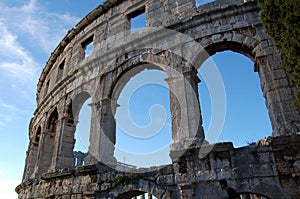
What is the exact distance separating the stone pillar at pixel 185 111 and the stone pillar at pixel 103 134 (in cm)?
194

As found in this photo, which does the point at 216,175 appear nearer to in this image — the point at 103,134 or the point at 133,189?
the point at 133,189

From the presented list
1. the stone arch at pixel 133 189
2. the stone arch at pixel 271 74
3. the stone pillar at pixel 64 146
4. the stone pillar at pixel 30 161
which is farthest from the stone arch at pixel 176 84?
the stone pillar at pixel 30 161

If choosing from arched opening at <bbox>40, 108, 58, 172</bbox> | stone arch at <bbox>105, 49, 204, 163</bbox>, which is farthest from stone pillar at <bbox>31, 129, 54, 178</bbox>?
stone arch at <bbox>105, 49, 204, 163</bbox>

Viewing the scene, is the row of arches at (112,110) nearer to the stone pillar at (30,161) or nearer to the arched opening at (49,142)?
the arched opening at (49,142)

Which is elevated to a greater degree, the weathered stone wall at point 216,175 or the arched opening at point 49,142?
the arched opening at point 49,142

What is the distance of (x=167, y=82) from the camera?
6668 mm

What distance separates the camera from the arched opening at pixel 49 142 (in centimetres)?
889

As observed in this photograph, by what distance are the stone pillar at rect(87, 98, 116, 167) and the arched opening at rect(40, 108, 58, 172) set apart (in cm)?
291

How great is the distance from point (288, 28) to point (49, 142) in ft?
28.2

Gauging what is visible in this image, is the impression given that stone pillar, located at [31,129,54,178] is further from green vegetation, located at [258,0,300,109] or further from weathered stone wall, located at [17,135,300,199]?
green vegetation, located at [258,0,300,109]

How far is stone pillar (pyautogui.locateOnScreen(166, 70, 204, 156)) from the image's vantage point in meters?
5.76

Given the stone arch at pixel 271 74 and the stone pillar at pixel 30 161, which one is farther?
the stone pillar at pixel 30 161

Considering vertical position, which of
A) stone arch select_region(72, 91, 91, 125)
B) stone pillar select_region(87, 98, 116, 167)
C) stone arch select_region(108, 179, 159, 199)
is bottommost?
stone arch select_region(108, 179, 159, 199)

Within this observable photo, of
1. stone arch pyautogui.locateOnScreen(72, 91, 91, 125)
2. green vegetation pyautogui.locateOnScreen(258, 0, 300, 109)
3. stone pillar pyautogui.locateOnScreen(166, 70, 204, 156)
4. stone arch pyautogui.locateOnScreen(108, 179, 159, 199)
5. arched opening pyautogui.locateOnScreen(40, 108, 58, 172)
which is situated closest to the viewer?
green vegetation pyautogui.locateOnScreen(258, 0, 300, 109)
